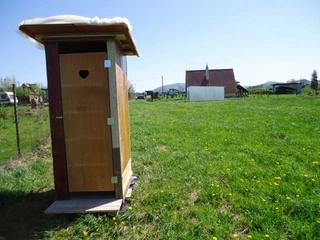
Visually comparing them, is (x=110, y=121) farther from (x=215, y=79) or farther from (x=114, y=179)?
(x=215, y=79)

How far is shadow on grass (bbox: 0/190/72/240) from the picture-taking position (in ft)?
8.81

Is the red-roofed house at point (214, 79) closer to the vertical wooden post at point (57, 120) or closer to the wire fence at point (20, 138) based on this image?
the wire fence at point (20, 138)

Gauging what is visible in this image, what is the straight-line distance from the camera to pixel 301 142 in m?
5.86

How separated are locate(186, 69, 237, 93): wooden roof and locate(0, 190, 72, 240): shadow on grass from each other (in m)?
37.8

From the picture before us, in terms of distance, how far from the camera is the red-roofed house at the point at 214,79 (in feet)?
131

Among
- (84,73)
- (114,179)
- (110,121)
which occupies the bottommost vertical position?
(114,179)

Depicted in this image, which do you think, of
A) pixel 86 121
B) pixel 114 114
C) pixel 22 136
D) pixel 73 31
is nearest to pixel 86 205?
pixel 86 121

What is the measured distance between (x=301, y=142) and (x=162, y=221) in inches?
188

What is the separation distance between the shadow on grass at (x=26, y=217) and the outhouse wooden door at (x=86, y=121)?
512 mm

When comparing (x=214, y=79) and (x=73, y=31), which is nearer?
(x=73, y=31)

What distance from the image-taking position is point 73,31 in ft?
9.89

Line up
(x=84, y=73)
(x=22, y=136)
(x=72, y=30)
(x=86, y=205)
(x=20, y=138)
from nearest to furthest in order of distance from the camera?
(x=72, y=30), (x=86, y=205), (x=84, y=73), (x=20, y=138), (x=22, y=136)

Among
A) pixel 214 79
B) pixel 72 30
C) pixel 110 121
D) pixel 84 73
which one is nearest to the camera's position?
pixel 72 30

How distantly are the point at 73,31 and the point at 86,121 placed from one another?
1227 millimetres
